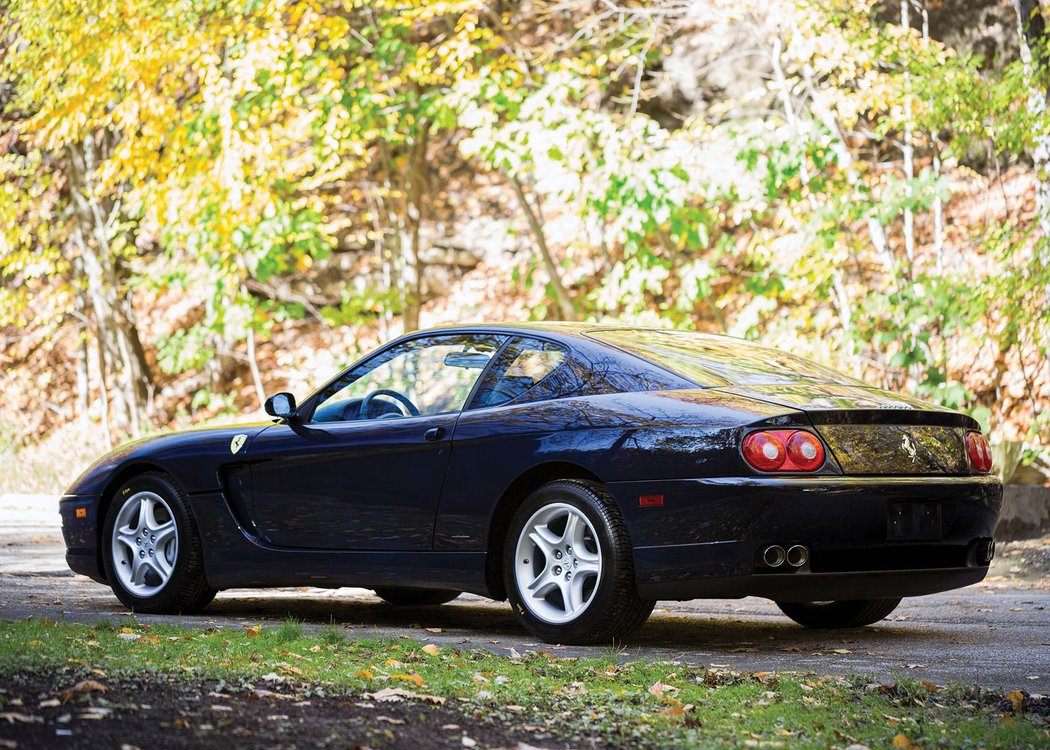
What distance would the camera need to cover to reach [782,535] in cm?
547

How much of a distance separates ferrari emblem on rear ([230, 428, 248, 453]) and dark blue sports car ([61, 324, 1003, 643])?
0.01m

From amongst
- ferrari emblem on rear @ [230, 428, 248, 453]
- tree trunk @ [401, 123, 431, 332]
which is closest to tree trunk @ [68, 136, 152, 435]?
tree trunk @ [401, 123, 431, 332]

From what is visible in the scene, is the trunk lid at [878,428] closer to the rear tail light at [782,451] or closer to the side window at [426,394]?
the rear tail light at [782,451]

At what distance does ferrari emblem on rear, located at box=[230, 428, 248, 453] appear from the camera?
711 cm

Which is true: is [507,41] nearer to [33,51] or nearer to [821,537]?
[33,51]

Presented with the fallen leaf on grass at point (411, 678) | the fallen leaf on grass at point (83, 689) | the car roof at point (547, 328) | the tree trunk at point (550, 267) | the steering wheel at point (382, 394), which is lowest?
the fallen leaf on grass at point (411, 678)

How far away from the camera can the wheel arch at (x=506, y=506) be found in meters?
6.00

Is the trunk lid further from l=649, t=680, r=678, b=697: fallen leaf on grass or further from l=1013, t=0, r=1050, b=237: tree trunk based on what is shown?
l=1013, t=0, r=1050, b=237: tree trunk

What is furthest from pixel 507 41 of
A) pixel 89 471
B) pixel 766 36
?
pixel 89 471

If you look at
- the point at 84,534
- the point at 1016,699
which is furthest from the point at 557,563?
the point at 84,534

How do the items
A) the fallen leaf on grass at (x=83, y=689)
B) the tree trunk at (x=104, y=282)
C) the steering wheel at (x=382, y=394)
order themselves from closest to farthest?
the fallen leaf on grass at (x=83, y=689) < the steering wheel at (x=382, y=394) < the tree trunk at (x=104, y=282)

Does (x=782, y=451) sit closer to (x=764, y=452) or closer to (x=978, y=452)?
(x=764, y=452)

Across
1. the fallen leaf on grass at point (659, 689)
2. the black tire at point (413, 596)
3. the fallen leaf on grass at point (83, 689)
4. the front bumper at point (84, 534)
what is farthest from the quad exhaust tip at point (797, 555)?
the front bumper at point (84, 534)

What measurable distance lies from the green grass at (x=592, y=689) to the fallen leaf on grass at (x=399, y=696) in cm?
4
